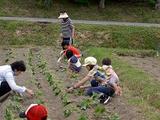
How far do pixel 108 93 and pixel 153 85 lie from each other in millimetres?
2076

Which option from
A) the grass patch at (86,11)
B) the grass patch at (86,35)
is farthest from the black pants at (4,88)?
the grass patch at (86,11)

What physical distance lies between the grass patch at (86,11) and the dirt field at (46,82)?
33.2ft

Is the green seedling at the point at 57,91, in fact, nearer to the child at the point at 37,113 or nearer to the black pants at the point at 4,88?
the black pants at the point at 4,88

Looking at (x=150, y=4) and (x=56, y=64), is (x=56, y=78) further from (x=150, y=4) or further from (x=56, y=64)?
(x=150, y=4)

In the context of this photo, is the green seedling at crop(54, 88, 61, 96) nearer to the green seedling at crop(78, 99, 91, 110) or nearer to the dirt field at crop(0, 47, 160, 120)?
the dirt field at crop(0, 47, 160, 120)

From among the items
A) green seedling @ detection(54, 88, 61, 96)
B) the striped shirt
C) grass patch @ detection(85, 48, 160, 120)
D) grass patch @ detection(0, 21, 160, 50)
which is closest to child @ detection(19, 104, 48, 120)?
grass patch @ detection(85, 48, 160, 120)

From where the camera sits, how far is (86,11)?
111ft

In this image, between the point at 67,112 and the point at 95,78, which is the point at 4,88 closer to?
the point at 67,112

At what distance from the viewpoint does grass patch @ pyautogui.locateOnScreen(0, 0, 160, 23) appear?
32.4 metres

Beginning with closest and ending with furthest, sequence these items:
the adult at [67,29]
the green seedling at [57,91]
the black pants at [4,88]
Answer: the black pants at [4,88]
the green seedling at [57,91]
the adult at [67,29]

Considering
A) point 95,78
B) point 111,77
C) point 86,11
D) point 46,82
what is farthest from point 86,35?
point 111,77

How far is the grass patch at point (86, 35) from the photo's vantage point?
2544cm

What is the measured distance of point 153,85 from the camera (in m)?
13.9

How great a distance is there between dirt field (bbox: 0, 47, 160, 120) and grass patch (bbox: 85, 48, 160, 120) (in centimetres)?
24
